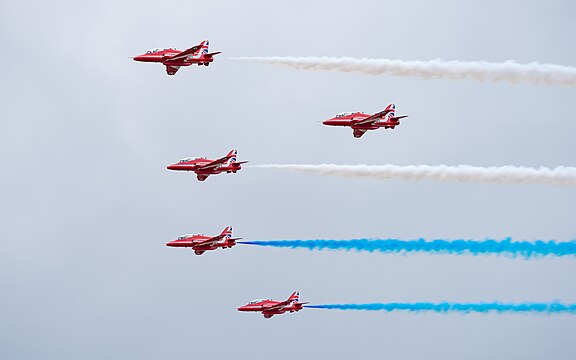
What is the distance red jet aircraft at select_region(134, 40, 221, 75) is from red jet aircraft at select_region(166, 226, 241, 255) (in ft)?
49.3

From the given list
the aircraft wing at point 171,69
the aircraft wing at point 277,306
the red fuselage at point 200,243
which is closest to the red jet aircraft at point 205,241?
the red fuselage at point 200,243

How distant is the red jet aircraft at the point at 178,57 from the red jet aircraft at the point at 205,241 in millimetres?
15023

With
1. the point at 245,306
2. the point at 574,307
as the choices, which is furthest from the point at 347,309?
the point at 245,306

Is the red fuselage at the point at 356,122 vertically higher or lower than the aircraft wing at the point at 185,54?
lower

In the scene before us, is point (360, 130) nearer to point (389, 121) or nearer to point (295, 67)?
point (389, 121)

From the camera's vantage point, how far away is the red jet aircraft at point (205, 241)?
112 metres

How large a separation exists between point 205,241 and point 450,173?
113ft

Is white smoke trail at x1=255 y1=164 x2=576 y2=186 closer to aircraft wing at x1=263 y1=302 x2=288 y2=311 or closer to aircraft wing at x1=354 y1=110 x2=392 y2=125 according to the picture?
aircraft wing at x1=354 y1=110 x2=392 y2=125

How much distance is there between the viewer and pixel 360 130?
326 feet

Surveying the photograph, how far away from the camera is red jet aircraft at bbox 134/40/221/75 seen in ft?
332

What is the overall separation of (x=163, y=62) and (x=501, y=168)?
31.4m

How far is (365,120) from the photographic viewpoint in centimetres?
9881

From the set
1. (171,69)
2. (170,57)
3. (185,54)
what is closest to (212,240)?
(171,69)

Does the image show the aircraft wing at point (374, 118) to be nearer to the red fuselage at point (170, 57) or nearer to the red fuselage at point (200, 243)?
the red fuselage at point (170, 57)
